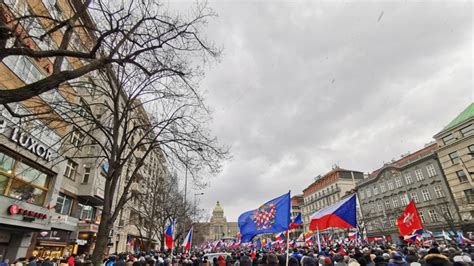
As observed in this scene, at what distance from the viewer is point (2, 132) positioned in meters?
13.6

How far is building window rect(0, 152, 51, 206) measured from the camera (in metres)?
14.4

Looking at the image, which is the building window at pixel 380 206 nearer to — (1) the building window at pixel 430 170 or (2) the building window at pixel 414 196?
(2) the building window at pixel 414 196

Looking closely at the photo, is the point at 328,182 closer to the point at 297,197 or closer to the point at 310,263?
the point at 297,197

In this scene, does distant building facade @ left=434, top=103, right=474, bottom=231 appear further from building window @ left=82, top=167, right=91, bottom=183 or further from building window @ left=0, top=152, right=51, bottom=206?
building window @ left=0, top=152, right=51, bottom=206

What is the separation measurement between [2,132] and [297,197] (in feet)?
A: 296

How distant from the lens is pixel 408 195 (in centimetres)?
4088

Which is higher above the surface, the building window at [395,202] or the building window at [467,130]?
the building window at [467,130]

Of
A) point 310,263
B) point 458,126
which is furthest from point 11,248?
point 458,126

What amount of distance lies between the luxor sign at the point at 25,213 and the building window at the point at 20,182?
77cm

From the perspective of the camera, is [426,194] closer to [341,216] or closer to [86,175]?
[341,216]

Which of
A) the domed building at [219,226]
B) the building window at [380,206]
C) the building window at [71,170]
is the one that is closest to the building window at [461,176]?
the building window at [380,206]

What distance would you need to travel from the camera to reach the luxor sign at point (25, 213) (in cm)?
1410

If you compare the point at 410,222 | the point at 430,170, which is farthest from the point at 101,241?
the point at 430,170

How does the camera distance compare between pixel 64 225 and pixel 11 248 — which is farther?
pixel 64 225
